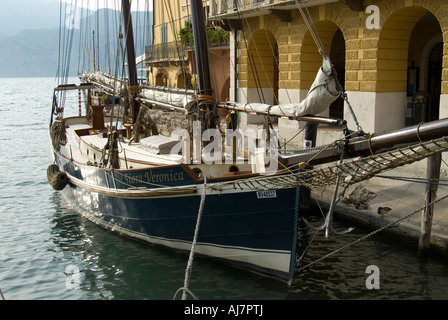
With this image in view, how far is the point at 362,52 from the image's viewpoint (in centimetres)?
1636

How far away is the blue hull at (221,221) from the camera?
9320 millimetres

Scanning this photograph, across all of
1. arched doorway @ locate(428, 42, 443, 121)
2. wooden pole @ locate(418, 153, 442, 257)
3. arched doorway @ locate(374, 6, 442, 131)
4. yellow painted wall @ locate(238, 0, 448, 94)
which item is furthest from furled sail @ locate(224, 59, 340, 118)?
arched doorway @ locate(428, 42, 443, 121)

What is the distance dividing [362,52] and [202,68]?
6.70 m

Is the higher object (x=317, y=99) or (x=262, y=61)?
(x=262, y=61)

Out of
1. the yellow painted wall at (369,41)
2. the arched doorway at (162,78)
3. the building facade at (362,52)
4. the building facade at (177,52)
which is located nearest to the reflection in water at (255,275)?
the building facade at (362,52)

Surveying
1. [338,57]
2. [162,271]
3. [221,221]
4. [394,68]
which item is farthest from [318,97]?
[338,57]

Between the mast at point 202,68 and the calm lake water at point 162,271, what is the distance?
10.3 ft

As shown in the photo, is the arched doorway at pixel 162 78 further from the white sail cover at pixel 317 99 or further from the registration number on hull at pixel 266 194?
the registration number on hull at pixel 266 194

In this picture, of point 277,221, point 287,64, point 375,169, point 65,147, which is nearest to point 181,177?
point 277,221

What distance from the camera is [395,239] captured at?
1134 centimetres

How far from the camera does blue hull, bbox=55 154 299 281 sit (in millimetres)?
9320

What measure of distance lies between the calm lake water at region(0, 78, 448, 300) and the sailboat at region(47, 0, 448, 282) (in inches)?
14.1

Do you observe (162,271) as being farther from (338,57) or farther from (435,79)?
(338,57)

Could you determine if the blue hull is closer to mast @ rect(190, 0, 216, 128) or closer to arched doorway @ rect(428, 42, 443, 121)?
mast @ rect(190, 0, 216, 128)
